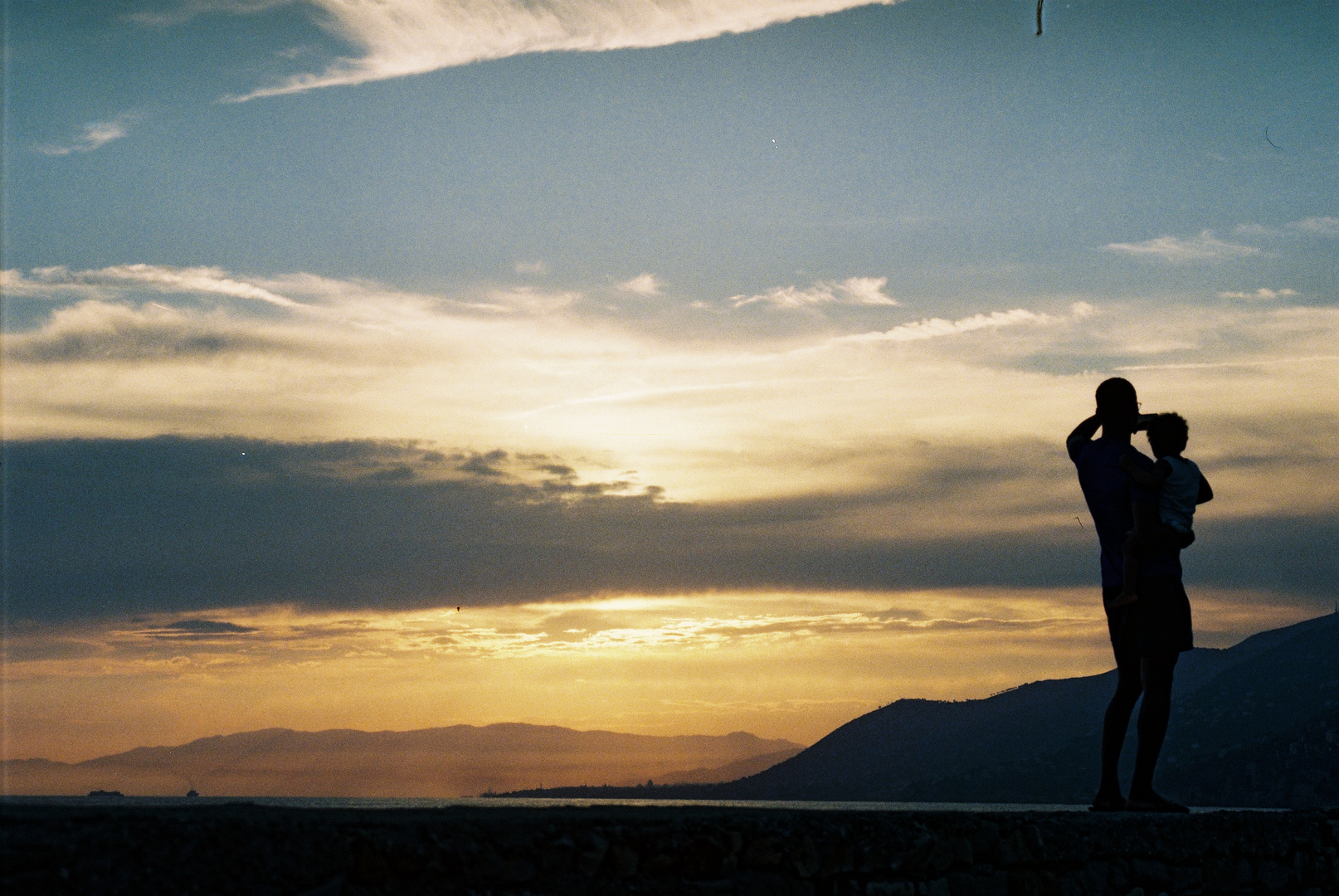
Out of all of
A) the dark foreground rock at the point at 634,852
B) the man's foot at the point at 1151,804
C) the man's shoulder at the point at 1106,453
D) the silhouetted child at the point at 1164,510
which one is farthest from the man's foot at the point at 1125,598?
the dark foreground rock at the point at 634,852

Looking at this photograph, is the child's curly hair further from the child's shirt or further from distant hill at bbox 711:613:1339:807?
distant hill at bbox 711:613:1339:807

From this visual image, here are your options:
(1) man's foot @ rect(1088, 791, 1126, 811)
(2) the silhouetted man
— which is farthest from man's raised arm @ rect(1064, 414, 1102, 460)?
(1) man's foot @ rect(1088, 791, 1126, 811)

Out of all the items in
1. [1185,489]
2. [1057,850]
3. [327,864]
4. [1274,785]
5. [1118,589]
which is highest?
[1185,489]

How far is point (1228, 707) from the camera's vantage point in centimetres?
11600

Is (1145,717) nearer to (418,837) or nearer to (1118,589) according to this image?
→ (1118,589)

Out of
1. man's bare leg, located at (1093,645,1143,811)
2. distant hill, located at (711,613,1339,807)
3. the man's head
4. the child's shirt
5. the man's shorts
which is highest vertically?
the man's head

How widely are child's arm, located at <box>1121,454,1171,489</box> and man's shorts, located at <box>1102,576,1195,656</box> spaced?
1.80 feet

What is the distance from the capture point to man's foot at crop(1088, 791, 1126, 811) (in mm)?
6227

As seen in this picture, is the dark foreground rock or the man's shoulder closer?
the dark foreground rock

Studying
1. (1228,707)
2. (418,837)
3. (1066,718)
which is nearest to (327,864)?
(418,837)

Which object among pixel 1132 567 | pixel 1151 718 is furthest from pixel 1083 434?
pixel 1151 718

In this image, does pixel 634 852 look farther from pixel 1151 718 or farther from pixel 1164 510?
pixel 1164 510

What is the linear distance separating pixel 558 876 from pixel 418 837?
0.54 meters

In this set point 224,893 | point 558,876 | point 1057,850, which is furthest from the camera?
point 1057,850
